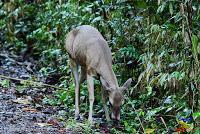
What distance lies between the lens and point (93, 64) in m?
8.29

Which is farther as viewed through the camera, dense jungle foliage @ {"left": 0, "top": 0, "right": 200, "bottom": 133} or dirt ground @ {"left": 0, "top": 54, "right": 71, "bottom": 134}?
dense jungle foliage @ {"left": 0, "top": 0, "right": 200, "bottom": 133}

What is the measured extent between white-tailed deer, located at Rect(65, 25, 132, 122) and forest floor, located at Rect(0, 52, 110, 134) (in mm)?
562

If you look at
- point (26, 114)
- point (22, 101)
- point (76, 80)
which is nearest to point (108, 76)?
point (76, 80)

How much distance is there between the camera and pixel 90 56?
8.38 m

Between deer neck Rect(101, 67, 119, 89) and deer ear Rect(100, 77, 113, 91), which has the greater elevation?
deer neck Rect(101, 67, 119, 89)

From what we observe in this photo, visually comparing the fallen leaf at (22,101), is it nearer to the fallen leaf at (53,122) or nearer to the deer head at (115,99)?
the fallen leaf at (53,122)

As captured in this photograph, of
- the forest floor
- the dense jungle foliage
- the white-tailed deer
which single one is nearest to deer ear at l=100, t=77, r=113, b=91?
the white-tailed deer

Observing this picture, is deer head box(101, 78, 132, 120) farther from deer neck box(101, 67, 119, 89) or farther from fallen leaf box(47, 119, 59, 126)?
fallen leaf box(47, 119, 59, 126)

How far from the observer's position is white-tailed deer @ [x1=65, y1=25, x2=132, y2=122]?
7820 millimetres

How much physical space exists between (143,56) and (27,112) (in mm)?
2084

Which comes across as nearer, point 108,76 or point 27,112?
point 108,76

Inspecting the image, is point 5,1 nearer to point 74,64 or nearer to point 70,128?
point 74,64

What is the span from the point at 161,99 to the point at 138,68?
3.26ft

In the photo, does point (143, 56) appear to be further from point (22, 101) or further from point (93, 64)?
point (22, 101)
